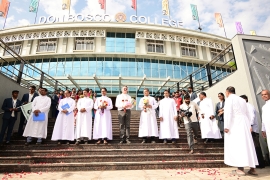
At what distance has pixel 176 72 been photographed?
17078 millimetres

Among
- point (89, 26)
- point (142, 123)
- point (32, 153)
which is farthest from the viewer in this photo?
point (89, 26)

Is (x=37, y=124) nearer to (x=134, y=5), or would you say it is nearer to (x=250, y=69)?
(x=250, y=69)

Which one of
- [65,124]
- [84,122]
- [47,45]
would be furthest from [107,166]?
[47,45]

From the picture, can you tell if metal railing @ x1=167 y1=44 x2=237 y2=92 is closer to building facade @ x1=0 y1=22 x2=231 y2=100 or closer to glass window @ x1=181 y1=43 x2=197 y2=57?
building facade @ x1=0 y1=22 x2=231 y2=100

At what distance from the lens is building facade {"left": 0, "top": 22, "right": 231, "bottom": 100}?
16172mm

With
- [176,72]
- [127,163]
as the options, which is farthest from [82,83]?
[127,163]

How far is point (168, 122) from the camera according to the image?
5.27 metres

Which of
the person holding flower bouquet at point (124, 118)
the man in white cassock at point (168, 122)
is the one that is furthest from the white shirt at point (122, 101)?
the man in white cassock at point (168, 122)

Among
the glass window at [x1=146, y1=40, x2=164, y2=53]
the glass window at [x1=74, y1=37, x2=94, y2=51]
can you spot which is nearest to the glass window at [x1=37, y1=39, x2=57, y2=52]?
the glass window at [x1=74, y1=37, x2=94, y2=51]

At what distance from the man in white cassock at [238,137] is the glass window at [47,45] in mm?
18011

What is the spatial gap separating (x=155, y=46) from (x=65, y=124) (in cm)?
1466

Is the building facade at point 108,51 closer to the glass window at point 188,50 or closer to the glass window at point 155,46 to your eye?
the glass window at point 155,46

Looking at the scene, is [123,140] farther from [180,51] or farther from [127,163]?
[180,51]

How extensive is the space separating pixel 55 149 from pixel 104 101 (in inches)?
76.7
